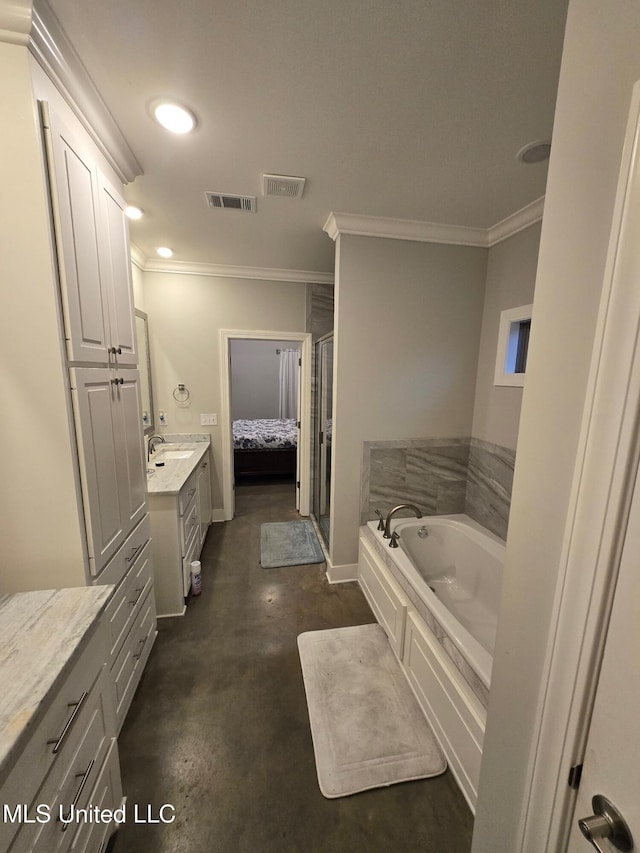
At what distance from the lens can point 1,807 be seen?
2.01 feet

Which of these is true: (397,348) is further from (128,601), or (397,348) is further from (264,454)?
(264,454)

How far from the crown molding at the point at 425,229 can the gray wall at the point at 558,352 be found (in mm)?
1725

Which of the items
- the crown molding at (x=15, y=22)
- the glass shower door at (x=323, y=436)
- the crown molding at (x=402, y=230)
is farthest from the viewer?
the glass shower door at (x=323, y=436)

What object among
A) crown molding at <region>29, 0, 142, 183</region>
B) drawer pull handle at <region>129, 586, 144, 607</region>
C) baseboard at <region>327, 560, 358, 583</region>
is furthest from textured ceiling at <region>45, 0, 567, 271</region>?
baseboard at <region>327, 560, 358, 583</region>

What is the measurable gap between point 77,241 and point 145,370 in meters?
2.05

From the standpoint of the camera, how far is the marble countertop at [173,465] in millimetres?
2124

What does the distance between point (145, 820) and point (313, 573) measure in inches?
64.9

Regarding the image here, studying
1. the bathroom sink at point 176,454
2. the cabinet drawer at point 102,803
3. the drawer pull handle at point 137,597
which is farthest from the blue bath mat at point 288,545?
the cabinet drawer at point 102,803

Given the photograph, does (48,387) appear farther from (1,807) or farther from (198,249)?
(198,249)

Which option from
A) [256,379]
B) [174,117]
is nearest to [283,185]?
[174,117]

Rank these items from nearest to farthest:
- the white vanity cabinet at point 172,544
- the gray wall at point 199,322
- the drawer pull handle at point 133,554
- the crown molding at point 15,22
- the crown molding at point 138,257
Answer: the crown molding at point 15,22, the drawer pull handle at point 133,554, the white vanity cabinet at point 172,544, the crown molding at point 138,257, the gray wall at point 199,322

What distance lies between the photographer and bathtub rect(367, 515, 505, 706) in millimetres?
1962

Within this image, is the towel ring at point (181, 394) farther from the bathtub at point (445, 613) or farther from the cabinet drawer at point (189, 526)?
the bathtub at point (445, 613)

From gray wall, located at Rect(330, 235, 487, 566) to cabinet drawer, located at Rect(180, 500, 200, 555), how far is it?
1097mm
